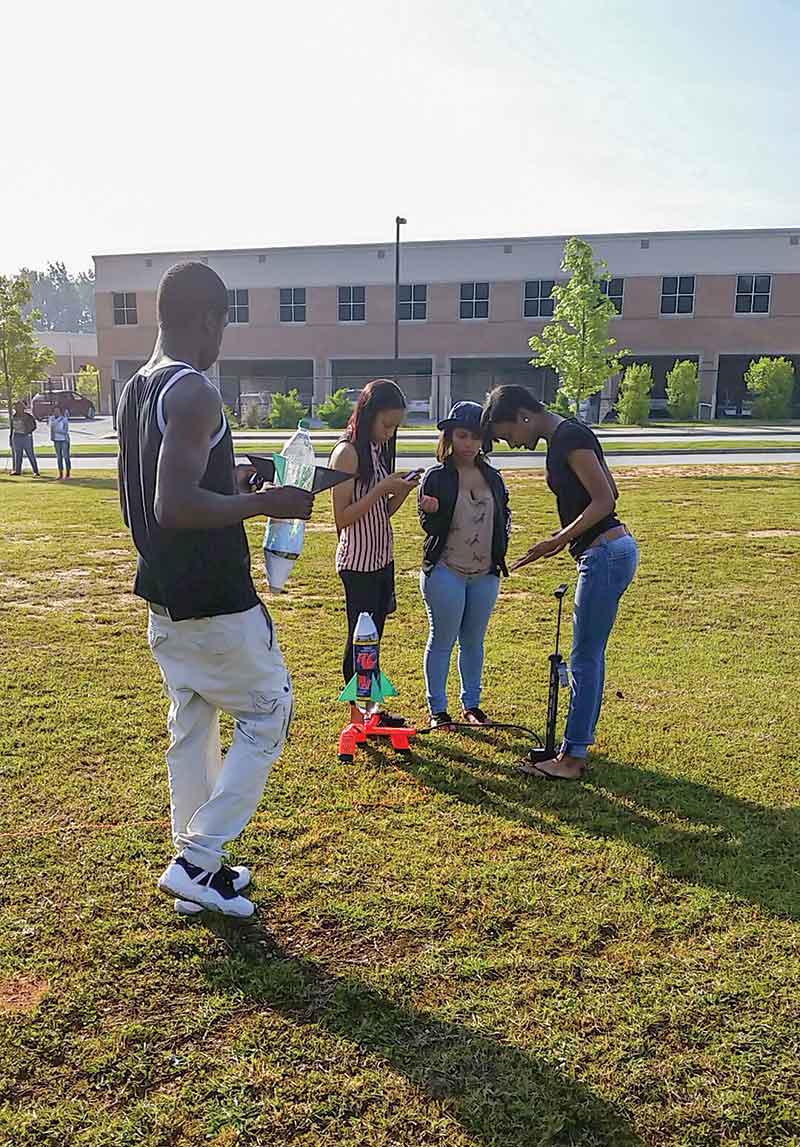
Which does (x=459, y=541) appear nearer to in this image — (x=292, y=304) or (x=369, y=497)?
(x=369, y=497)

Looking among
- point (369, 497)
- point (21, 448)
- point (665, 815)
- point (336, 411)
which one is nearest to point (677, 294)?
point (336, 411)

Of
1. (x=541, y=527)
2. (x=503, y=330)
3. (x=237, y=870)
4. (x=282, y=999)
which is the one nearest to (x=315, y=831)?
(x=237, y=870)

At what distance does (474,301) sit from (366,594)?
44.8m

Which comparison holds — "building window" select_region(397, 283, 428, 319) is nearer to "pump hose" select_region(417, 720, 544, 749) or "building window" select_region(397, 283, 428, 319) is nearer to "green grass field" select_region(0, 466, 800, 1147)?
"green grass field" select_region(0, 466, 800, 1147)

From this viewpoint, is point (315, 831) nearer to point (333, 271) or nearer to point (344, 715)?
point (344, 715)

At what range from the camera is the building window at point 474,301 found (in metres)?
47.3

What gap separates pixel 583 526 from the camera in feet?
14.1

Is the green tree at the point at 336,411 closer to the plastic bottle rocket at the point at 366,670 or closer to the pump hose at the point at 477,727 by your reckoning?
the pump hose at the point at 477,727

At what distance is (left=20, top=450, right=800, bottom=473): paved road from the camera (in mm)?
22594

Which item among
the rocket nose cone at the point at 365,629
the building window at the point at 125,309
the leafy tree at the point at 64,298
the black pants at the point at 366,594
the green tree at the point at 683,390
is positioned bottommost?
the rocket nose cone at the point at 365,629

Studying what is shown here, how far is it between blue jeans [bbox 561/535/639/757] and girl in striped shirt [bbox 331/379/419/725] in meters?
0.99

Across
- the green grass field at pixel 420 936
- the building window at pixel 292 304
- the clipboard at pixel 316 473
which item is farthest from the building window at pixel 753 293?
the clipboard at pixel 316 473

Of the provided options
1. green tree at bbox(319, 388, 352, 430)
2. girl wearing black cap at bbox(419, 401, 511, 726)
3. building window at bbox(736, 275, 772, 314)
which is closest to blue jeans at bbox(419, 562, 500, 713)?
girl wearing black cap at bbox(419, 401, 511, 726)

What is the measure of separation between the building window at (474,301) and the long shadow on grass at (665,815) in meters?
44.9
